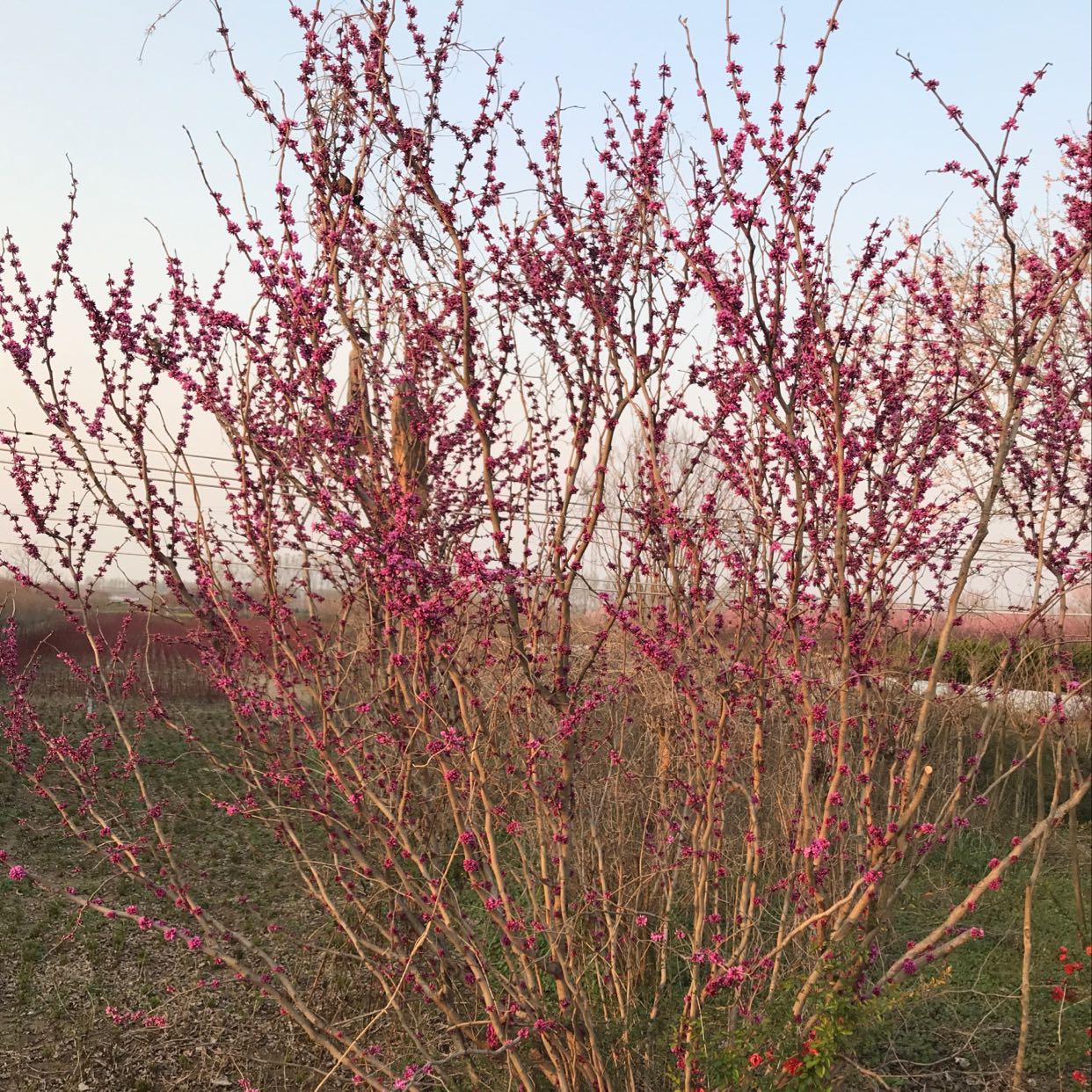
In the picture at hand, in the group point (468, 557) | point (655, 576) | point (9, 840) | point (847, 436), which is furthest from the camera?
point (9, 840)

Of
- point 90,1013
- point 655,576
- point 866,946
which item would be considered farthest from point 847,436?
point 90,1013

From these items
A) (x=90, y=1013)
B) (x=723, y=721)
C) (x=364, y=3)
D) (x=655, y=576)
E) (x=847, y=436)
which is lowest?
(x=90, y=1013)

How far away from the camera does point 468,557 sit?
9.73 feet

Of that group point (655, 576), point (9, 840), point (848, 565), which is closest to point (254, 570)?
point (655, 576)

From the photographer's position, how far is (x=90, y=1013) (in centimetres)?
506

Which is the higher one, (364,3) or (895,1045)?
(364,3)

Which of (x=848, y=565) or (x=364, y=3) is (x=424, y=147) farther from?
(x=848, y=565)

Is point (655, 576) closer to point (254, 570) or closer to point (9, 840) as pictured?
point (254, 570)

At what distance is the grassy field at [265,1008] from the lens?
14.4ft

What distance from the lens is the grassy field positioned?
439 cm

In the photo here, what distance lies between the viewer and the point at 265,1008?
5.12 meters

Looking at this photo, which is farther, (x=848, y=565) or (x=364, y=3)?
(x=848, y=565)

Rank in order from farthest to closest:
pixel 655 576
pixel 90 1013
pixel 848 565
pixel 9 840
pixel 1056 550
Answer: pixel 9 840
pixel 90 1013
pixel 1056 550
pixel 655 576
pixel 848 565

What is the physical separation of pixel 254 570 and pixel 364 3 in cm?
203
